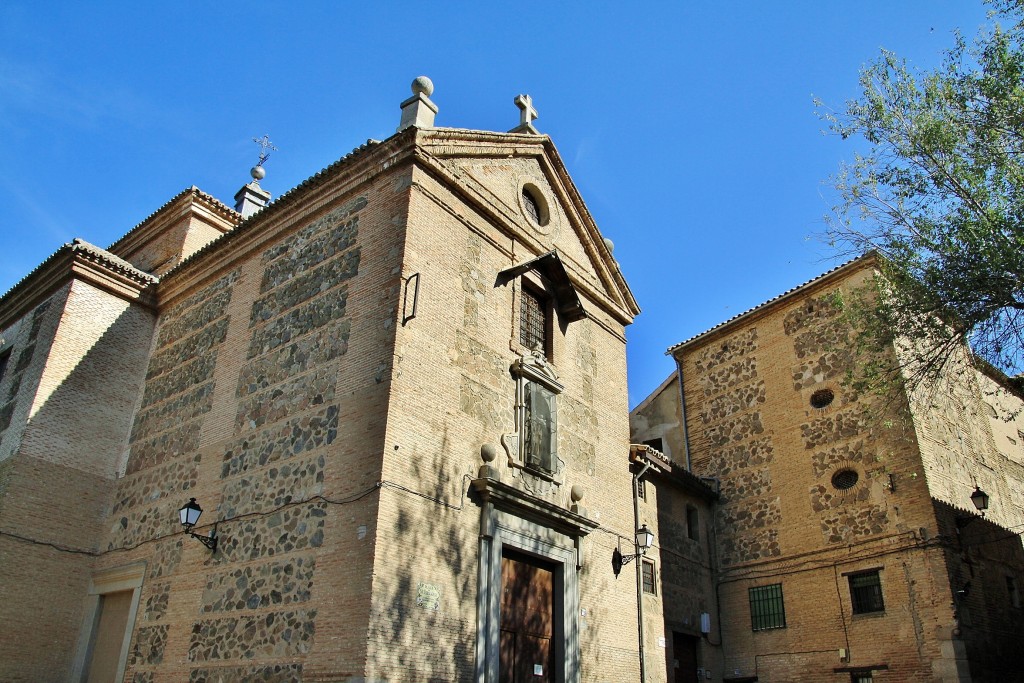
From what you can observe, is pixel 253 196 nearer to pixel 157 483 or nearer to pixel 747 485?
pixel 157 483

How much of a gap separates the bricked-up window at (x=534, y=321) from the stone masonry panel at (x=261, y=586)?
4.81 metres

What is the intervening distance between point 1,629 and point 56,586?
3.09 ft

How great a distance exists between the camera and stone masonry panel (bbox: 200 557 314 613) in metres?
8.82

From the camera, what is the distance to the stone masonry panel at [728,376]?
18.4m

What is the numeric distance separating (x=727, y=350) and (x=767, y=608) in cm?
620

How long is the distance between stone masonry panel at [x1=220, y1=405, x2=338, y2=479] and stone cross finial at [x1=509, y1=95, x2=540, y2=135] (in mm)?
7032

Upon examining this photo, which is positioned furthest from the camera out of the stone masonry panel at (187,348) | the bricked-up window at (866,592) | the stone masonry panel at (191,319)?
the bricked-up window at (866,592)

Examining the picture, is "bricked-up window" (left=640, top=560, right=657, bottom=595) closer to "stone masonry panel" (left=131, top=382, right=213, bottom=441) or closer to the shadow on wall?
the shadow on wall

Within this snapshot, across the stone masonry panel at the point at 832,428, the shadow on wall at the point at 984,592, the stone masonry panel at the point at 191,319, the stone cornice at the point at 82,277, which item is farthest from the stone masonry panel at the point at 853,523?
the stone cornice at the point at 82,277

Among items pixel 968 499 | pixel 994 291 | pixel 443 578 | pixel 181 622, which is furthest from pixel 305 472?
pixel 968 499

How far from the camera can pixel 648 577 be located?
14.4 meters

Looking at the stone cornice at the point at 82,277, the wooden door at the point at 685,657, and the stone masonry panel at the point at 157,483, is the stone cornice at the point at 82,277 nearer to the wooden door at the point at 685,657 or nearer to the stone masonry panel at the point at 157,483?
the stone masonry panel at the point at 157,483

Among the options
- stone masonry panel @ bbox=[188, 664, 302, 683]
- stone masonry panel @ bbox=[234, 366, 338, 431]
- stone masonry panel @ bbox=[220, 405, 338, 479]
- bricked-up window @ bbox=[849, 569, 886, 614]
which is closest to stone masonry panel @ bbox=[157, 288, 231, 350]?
stone masonry panel @ bbox=[234, 366, 338, 431]

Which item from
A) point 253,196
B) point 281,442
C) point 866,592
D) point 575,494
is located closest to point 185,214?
point 253,196
